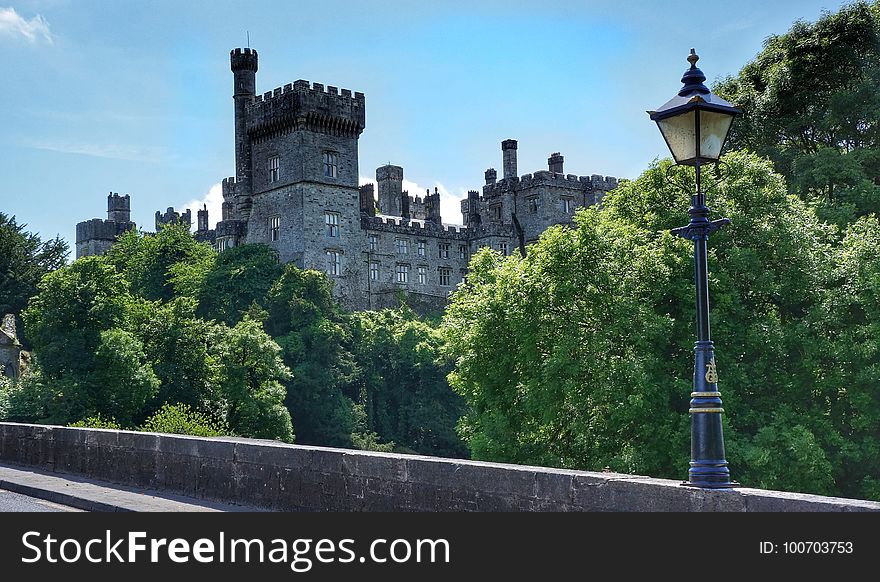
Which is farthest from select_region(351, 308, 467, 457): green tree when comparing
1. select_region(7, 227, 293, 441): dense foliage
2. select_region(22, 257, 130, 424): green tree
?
select_region(22, 257, 130, 424): green tree

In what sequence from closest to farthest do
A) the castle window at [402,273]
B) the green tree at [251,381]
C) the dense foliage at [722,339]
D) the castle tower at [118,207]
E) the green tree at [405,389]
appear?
the dense foliage at [722,339]
the green tree at [251,381]
the green tree at [405,389]
the castle window at [402,273]
the castle tower at [118,207]

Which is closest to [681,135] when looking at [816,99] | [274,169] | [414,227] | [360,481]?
[360,481]

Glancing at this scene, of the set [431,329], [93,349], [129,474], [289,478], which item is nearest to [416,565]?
[289,478]

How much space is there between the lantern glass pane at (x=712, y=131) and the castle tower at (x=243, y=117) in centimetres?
6686

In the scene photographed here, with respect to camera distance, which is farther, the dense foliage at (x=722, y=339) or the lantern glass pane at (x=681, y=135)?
the dense foliage at (x=722, y=339)

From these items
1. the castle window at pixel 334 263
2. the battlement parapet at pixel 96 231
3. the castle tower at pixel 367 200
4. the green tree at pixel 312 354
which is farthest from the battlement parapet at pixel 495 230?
the battlement parapet at pixel 96 231

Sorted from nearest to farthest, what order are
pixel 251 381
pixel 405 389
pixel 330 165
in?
pixel 251 381 < pixel 405 389 < pixel 330 165

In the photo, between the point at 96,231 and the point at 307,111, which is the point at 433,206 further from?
the point at 96,231

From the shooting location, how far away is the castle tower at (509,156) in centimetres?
8806

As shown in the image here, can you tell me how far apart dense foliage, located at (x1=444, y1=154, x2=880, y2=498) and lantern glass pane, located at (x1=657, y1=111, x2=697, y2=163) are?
53.1ft

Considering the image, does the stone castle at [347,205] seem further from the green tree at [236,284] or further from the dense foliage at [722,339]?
the dense foliage at [722,339]

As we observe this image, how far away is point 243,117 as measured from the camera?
77.4m

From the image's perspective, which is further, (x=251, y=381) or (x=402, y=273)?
(x=402, y=273)

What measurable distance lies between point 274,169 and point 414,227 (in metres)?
12.7
